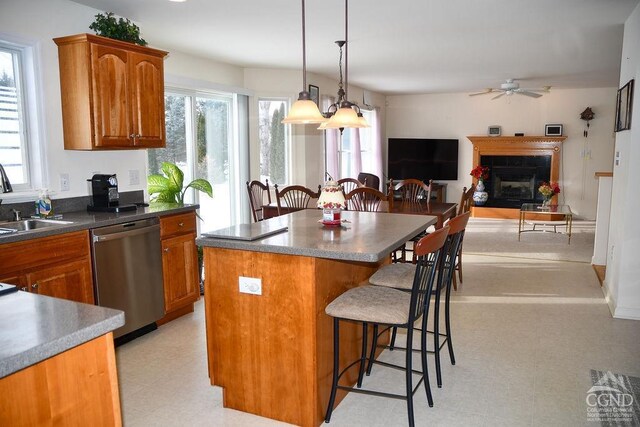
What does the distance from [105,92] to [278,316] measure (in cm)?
215

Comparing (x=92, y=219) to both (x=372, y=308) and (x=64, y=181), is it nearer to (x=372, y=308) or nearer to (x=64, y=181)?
(x=64, y=181)

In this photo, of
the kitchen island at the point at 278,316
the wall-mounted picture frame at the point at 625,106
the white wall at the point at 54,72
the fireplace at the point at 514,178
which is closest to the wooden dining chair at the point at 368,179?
the fireplace at the point at 514,178

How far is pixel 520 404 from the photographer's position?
2645 mm

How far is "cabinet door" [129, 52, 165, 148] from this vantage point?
12.2ft

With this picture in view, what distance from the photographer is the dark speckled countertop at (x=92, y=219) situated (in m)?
2.74

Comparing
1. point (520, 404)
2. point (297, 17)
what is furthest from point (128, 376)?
point (297, 17)

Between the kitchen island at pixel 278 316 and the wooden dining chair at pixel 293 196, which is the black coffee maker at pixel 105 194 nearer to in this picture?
the kitchen island at pixel 278 316

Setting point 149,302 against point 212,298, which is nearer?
point 212,298

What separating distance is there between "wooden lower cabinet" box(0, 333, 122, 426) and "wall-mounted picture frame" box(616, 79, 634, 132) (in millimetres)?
4076

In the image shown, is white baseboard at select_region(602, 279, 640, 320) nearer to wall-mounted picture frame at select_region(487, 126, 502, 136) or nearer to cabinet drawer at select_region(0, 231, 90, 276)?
cabinet drawer at select_region(0, 231, 90, 276)

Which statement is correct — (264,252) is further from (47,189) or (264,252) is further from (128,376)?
(47,189)

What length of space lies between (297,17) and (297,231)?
2168 mm

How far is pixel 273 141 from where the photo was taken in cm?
682

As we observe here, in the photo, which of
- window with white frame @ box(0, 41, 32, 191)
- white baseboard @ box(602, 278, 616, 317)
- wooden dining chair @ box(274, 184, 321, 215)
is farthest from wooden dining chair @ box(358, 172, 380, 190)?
window with white frame @ box(0, 41, 32, 191)
